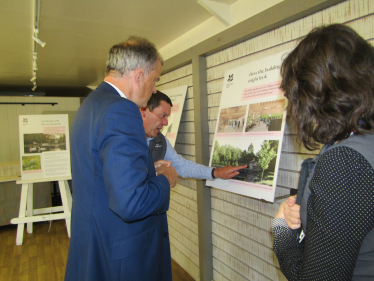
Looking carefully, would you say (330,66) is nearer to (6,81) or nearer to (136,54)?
(136,54)

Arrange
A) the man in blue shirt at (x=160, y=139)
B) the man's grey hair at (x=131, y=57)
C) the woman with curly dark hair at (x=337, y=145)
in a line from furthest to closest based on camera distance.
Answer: the man in blue shirt at (x=160, y=139), the man's grey hair at (x=131, y=57), the woman with curly dark hair at (x=337, y=145)

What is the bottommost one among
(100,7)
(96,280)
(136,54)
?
(96,280)

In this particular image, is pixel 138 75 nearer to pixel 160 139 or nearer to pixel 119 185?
pixel 119 185

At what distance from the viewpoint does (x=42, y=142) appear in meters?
4.30

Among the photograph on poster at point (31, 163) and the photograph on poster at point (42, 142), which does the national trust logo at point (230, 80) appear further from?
the photograph on poster at point (31, 163)

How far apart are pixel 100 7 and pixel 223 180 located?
1.80 meters

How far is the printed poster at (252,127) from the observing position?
1.58 meters

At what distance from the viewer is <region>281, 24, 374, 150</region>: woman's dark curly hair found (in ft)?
2.10

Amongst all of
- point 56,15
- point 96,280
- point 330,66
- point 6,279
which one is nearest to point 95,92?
point 96,280

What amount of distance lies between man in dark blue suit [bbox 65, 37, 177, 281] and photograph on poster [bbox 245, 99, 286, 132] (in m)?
0.71

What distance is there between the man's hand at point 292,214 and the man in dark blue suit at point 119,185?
0.56m

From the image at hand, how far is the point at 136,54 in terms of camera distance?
1.30 metres

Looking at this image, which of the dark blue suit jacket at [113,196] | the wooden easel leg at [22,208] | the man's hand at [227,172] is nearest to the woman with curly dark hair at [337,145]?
the dark blue suit jacket at [113,196]

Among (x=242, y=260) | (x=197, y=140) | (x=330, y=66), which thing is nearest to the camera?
(x=330, y=66)
